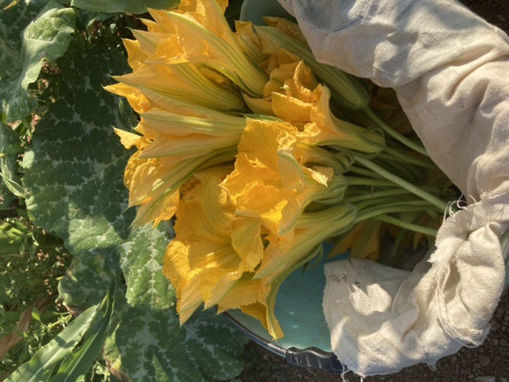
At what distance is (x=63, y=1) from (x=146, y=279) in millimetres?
505

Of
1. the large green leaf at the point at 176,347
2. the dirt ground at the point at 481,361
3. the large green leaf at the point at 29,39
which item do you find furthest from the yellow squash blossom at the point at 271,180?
the large green leaf at the point at 176,347

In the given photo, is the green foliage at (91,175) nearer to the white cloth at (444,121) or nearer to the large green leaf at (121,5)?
the large green leaf at (121,5)

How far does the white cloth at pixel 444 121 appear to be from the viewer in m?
0.71

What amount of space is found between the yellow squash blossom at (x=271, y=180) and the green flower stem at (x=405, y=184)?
0.26ft

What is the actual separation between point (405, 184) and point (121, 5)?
1.65 ft

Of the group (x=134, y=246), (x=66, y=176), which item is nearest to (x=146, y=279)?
(x=134, y=246)

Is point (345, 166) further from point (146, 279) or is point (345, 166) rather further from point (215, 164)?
point (146, 279)

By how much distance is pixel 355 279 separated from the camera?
0.92 m

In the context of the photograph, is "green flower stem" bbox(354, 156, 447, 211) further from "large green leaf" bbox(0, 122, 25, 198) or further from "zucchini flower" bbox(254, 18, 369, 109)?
"large green leaf" bbox(0, 122, 25, 198)

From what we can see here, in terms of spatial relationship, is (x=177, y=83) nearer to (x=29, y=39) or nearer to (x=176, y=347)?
(x=29, y=39)

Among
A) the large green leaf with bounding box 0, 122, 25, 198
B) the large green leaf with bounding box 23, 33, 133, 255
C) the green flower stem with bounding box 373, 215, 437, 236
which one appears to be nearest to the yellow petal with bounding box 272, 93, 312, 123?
the green flower stem with bounding box 373, 215, 437, 236

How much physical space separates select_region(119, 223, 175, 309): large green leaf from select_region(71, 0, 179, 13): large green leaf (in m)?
0.38

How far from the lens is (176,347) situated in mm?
1437

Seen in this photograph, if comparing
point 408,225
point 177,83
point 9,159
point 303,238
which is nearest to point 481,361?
point 408,225
